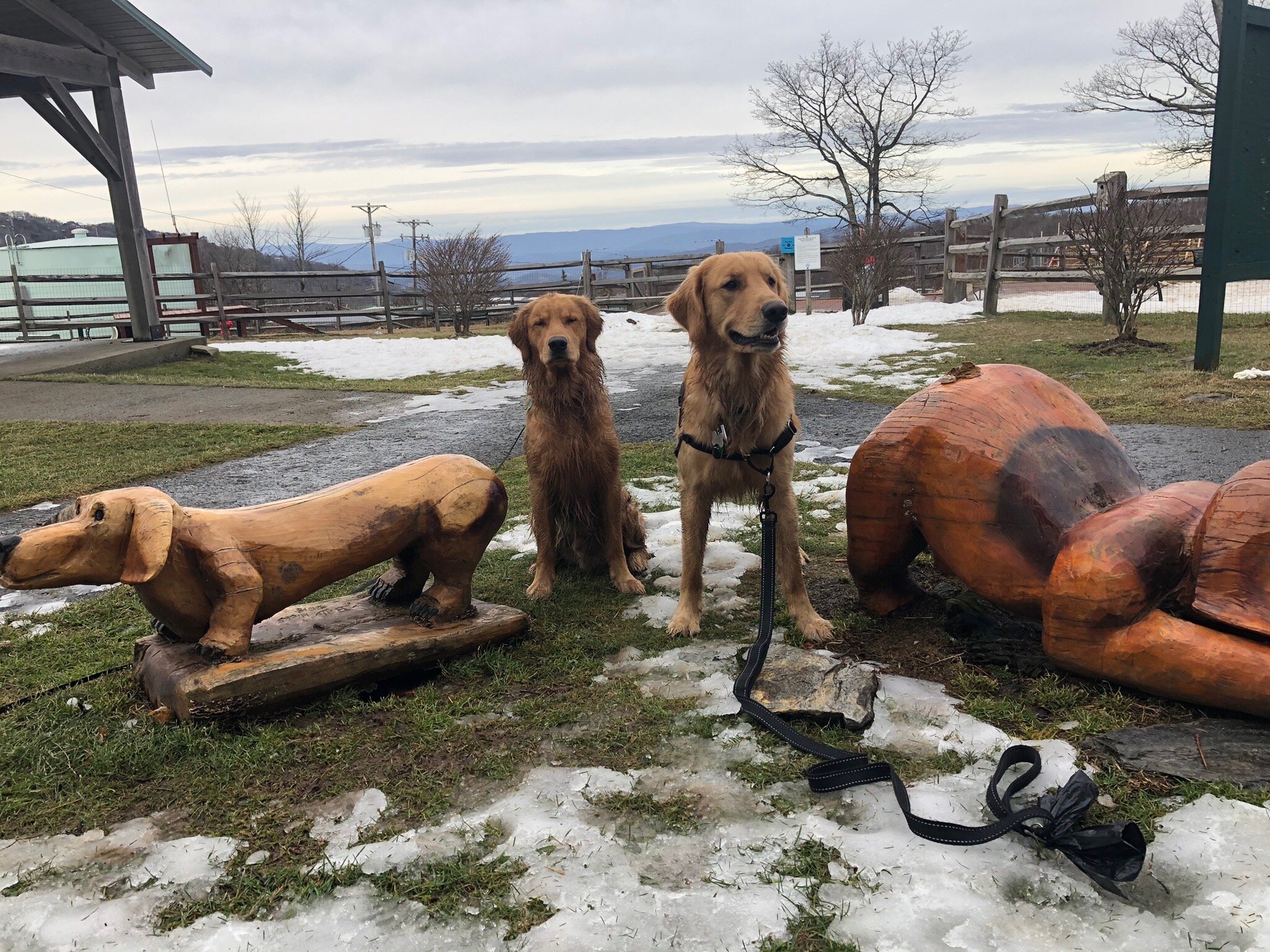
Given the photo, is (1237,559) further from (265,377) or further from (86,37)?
(86,37)

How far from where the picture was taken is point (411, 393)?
452 inches

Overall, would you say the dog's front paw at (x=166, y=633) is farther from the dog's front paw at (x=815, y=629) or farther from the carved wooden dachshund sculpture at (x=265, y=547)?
the dog's front paw at (x=815, y=629)

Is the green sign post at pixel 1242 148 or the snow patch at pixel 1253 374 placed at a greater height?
the green sign post at pixel 1242 148

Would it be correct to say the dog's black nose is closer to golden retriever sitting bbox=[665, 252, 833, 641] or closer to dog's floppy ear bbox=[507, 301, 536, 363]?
golden retriever sitting bbox=[665, 252, 833, 641]

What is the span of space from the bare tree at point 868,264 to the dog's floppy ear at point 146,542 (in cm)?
1567

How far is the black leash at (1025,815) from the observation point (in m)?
1.86

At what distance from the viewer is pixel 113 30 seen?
1328 cm

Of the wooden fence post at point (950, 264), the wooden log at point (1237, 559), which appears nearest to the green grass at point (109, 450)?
Result: the wooden log at point (1237, 559)

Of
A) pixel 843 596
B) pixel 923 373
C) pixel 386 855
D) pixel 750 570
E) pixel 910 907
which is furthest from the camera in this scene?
pixel 923 373

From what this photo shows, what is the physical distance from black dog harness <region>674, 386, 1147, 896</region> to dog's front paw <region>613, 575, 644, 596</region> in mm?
1345

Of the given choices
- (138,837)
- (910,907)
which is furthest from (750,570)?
(138,837)

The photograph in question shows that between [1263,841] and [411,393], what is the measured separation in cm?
1074

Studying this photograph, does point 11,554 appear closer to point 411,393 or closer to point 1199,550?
point 1199,550

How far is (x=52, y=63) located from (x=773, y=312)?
46.7 feet
